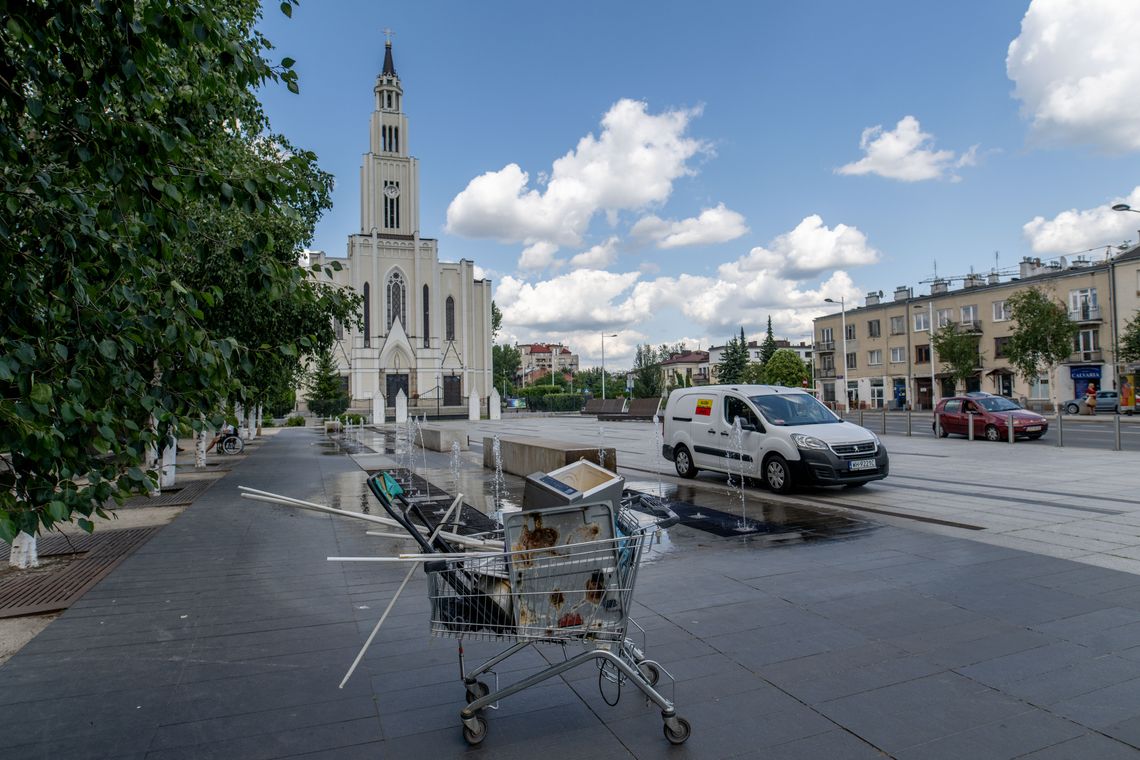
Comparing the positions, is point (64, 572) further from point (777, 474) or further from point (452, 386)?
point (452, 386)

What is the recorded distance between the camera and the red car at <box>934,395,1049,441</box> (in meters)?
21.5

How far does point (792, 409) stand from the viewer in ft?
40.6

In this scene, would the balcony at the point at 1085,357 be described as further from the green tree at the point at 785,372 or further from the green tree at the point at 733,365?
the green tree at the point at 733,365

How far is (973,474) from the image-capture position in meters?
13.7

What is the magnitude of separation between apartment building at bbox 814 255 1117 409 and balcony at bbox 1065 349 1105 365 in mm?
59

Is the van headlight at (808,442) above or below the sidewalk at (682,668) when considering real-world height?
above

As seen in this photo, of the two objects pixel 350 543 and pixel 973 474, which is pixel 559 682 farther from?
pixel 973 474

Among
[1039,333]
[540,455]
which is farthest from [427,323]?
[540,455]

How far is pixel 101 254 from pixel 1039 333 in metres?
47.5

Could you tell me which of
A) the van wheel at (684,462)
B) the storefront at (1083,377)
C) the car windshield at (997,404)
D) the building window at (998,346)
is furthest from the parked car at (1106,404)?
the van wheel at (684,462)

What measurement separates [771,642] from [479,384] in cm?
7507

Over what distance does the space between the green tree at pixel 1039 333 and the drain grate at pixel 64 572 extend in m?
45.2

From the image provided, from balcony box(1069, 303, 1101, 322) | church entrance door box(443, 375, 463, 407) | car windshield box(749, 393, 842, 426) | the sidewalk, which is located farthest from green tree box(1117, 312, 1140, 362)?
church entrance door box(443, 375, 463, 407)

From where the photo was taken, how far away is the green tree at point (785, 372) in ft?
217
